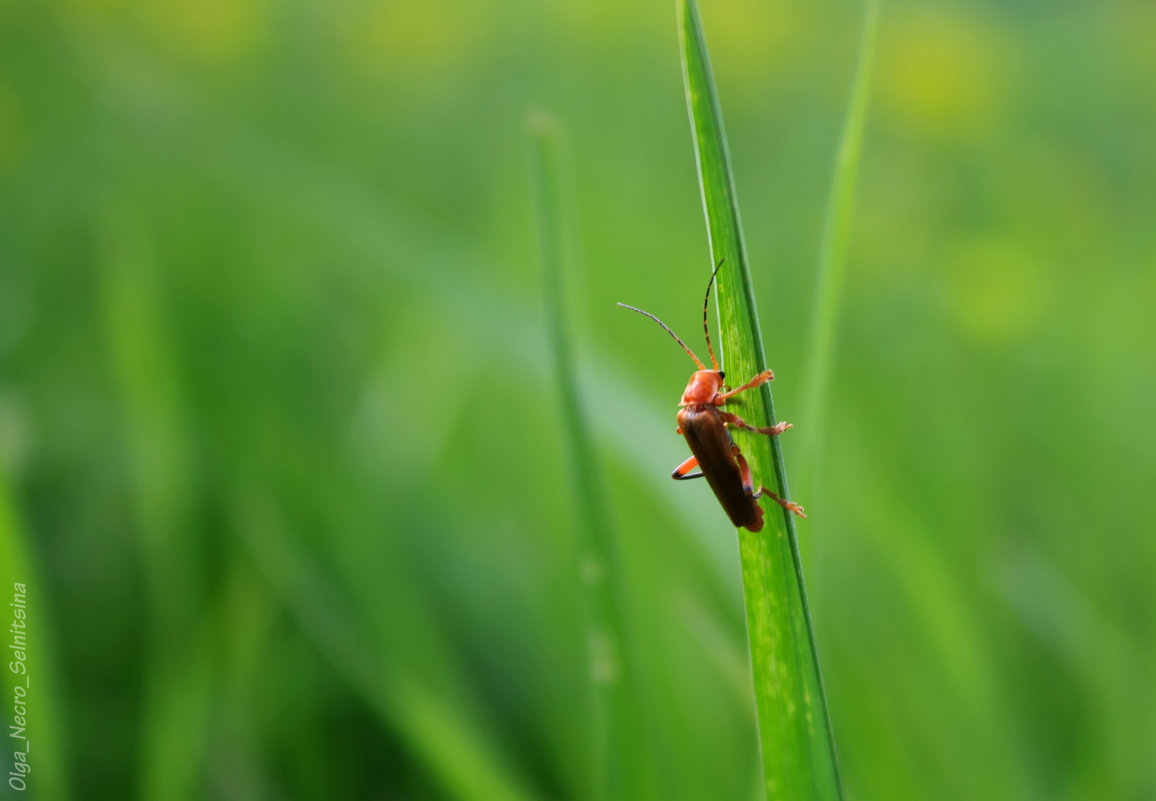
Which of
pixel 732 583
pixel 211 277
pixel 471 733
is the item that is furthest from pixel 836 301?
pixel 211 277

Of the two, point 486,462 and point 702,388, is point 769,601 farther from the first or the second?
point 486,462

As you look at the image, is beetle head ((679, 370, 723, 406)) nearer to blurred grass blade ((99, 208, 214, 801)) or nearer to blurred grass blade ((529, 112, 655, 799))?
blurred grass blade ((529, 112, 655, 799))

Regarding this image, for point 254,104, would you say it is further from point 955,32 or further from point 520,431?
point 955,32

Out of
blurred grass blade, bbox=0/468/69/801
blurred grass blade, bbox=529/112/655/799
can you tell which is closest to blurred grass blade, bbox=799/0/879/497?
blurred grass blade, bbox=529/112/655/799

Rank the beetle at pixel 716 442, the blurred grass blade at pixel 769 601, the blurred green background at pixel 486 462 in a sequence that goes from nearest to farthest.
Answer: the blurred grass blade at pixel 769 601
the beetle at pixel 716 442
the blurred green background at pixel 486 462

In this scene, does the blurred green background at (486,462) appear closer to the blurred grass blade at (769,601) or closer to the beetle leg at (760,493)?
the beetle leg at (760,493)

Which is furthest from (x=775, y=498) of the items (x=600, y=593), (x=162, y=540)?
(x=162, y=540)

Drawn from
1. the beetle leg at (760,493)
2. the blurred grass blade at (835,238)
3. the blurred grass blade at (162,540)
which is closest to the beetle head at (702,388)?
the blurred grass blade at (835,238)
